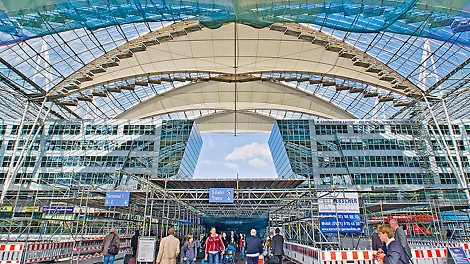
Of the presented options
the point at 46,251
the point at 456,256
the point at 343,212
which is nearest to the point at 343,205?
the point at 343,212

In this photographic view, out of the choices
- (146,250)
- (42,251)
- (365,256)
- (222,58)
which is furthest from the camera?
(222,58)

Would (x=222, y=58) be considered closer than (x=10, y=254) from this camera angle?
No

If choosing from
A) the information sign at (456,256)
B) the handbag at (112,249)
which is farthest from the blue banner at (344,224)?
the handbag at (112,249)

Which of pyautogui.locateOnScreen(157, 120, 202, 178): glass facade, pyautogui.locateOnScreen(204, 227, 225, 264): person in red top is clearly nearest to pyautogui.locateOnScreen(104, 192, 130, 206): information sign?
pyautogui.locateOnScreen(204, 227, 225, 264): person in red top

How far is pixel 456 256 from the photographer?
892cm

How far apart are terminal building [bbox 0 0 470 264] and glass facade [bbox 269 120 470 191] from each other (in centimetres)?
22

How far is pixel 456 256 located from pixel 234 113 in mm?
44042

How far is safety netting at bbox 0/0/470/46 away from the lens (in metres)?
14.8

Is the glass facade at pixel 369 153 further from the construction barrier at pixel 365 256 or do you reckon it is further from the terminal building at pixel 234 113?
the construction barrier at pixel 365 256

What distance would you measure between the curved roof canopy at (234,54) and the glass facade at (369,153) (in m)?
2.72

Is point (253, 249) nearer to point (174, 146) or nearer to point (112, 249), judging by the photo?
point (112, 249)

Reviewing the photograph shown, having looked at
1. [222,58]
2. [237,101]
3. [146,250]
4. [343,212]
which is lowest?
[146,250]

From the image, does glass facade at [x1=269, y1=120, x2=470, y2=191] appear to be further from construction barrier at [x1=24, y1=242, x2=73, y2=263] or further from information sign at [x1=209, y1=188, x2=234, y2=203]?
construction barrier at [x1=24, y1=242, x2=73, y2=263]

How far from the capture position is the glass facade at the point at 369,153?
44.5 metres
